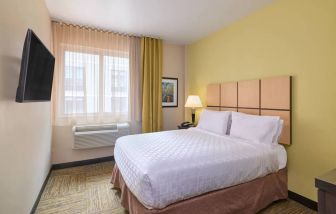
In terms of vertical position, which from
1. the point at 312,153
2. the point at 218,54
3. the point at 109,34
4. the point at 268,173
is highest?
the point at 109,34

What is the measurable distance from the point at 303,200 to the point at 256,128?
41.1 inches

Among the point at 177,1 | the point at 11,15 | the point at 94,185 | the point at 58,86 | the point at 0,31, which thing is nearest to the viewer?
the point at 0,31

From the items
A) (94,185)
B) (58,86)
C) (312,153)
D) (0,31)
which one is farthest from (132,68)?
(312,153)

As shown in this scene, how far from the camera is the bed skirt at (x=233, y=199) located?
5.32 feet

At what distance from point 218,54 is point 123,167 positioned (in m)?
2.82

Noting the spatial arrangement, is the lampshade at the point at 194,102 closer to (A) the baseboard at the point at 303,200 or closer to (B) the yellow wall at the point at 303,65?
(B) the yellow wall at the point at 303,65

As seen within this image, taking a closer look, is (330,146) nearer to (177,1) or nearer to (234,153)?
(234,153)

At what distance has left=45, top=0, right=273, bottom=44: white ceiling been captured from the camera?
2605 millimetres

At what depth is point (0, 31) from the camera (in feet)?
4.11

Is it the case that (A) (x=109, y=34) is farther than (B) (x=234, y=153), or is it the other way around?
(A) (x=109, y=34)

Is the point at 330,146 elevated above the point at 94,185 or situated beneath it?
elevated above

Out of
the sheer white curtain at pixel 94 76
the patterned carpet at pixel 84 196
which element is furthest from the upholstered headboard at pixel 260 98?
the sheer white curtain at pixel 94 76

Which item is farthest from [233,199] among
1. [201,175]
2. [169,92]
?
[169,92]

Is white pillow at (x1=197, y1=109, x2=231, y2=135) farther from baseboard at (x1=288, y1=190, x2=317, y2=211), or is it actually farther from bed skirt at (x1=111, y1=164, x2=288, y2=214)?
baseboard at (x1=288, y1=190, x2=317, y2=211)
